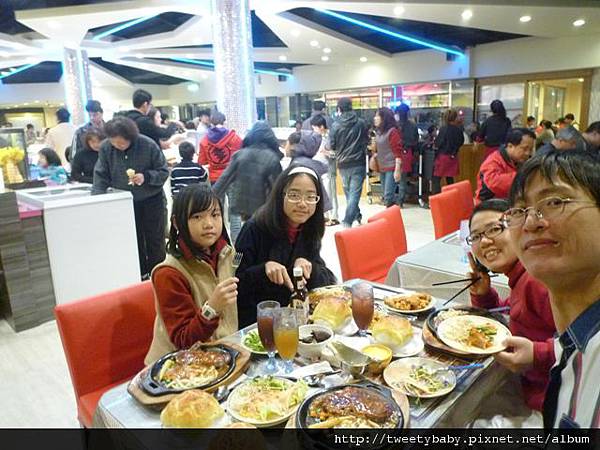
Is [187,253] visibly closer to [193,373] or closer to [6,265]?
[193,373]

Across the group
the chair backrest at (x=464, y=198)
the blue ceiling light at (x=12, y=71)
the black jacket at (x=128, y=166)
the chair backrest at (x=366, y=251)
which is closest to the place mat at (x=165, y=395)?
the chair backrest at (x=366, y=251)

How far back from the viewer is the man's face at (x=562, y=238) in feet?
2.67

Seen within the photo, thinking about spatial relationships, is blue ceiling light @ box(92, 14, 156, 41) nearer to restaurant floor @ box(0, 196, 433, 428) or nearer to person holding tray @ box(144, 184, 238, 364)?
restaurant floor @ box(0, 196, 433, 428)

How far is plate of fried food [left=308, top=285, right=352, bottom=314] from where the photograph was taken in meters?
1.64

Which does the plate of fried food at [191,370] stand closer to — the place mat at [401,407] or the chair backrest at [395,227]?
the place mat at [401,407]

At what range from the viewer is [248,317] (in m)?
1.98

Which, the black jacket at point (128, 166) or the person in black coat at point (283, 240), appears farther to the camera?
the black jacket at point (128, 166)

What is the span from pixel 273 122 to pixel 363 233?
12541mm

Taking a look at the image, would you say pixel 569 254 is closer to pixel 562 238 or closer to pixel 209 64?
pixel 562 238

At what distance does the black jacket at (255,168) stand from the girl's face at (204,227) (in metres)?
2.19

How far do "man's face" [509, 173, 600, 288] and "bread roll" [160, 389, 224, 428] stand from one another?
2.47 ft

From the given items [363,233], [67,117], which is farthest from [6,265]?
[67,117]

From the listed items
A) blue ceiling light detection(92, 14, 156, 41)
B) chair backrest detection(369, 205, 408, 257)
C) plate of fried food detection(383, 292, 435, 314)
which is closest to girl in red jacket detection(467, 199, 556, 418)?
plate of fried food detection(383, 292, 435, 314)

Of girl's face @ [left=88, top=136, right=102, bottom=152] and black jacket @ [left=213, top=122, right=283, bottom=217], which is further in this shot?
girl's face @ [left=88, top=136, right=102, bottom=152]
